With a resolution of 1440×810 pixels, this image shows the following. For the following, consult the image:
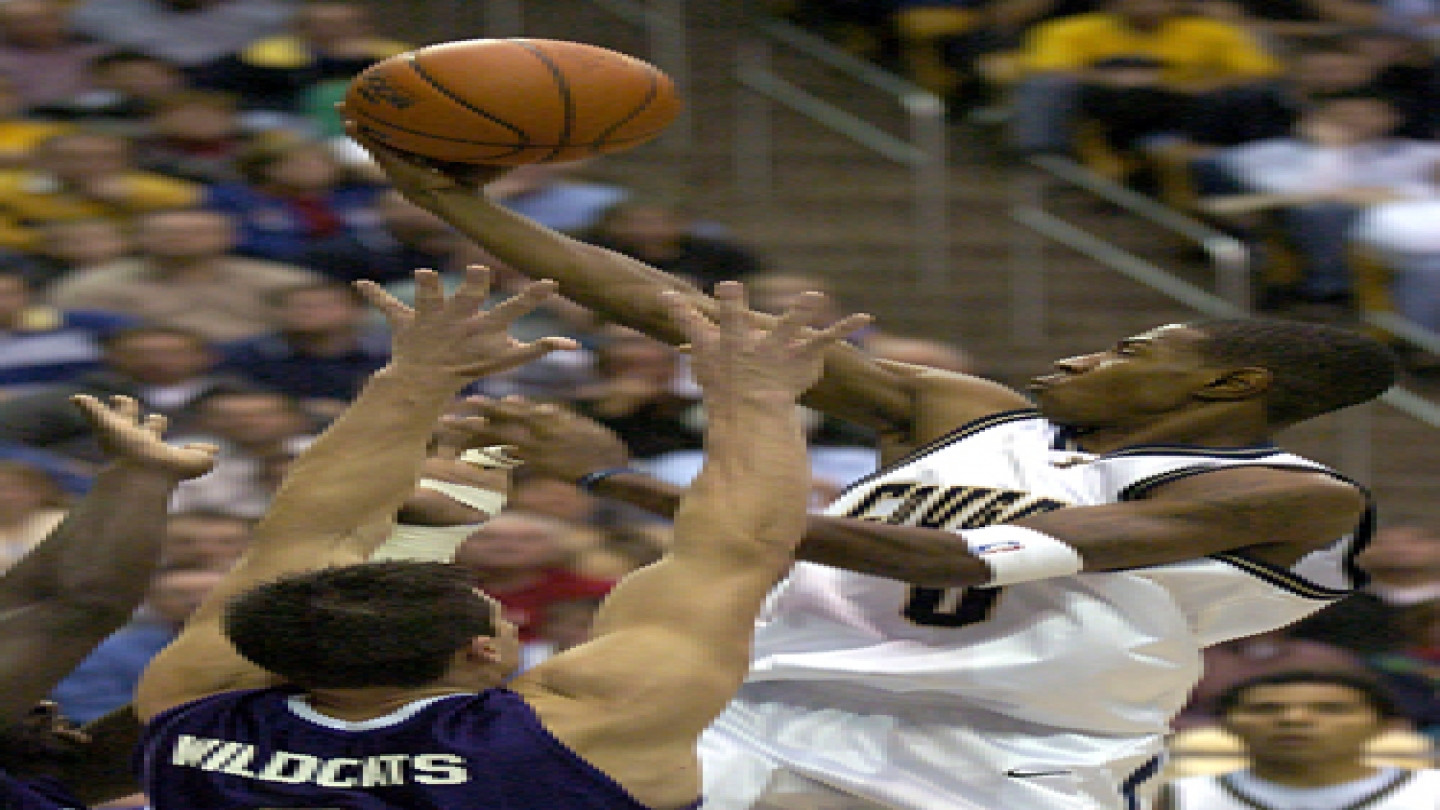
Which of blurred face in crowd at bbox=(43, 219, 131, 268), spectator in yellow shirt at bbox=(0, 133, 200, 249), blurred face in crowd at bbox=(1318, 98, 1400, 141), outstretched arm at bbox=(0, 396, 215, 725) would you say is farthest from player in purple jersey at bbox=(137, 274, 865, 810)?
blurred face in crowd at bbox=(1318, 98, 1400, 141)

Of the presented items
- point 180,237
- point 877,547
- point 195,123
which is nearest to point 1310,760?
point 877,547

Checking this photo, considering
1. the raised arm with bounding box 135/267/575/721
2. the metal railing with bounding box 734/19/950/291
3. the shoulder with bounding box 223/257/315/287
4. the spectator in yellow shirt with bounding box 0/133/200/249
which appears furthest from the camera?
the metal railing with bounding box 734/19/950/291

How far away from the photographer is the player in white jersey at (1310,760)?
3.73 metres

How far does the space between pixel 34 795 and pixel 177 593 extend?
1775 mm

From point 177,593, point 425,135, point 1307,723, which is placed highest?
point 425,135

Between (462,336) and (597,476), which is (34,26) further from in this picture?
(462,336)

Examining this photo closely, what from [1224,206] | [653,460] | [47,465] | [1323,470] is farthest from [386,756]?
[1224,206]

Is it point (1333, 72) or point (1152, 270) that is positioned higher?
point (1333, 72)

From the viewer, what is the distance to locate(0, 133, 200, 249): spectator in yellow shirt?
18.3ft

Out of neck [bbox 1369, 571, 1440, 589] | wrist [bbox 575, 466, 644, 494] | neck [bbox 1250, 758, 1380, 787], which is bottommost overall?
neck [bbox 1369, 571, 1440, 589]

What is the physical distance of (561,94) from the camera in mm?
3191

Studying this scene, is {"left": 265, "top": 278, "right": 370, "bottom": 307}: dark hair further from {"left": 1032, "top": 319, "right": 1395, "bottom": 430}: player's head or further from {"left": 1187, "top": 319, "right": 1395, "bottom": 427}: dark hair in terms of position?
{"left": 1187, "top": 319, "right": 1395, "bottom": 427}: dark hair

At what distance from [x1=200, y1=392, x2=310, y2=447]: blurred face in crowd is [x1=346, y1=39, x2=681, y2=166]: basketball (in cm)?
160

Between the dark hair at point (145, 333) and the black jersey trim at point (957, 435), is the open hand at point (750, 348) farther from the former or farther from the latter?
the dark hair at point (145, 333)
